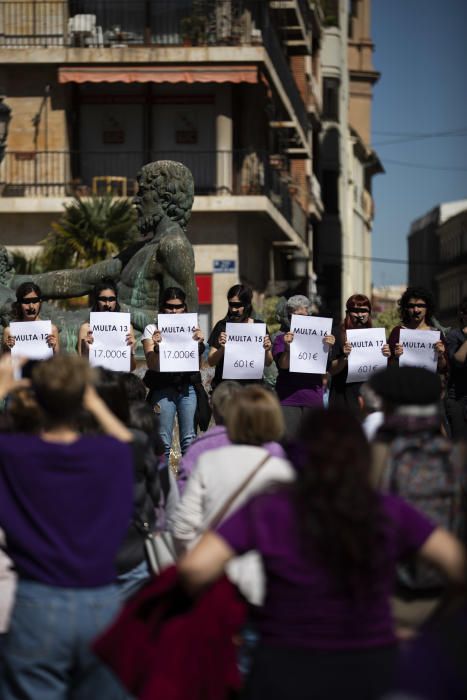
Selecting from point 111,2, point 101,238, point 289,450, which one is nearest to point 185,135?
point 111,2

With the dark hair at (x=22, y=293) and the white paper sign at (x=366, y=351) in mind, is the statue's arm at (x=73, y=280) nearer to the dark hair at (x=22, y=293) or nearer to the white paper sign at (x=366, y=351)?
the dark hair at (x=22, y=293)

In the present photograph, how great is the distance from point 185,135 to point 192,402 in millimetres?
26790

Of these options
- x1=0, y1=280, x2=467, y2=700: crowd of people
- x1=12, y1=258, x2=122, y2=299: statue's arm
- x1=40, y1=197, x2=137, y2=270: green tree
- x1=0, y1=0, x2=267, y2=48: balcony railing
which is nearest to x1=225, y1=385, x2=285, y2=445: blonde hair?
x1=0, y1=280, x2=467, y2=700: crowd of people

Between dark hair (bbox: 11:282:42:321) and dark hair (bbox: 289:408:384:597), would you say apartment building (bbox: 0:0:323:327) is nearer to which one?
dark hair (bbox: 11:282:42:321)

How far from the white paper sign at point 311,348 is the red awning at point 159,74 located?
80.7 feet

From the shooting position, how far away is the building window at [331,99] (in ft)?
214

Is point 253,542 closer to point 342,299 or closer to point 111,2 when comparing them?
point 111,2

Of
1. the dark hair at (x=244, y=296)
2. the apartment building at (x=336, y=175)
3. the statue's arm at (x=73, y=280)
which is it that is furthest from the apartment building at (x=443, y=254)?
the dark hair at (x=244, y=296)

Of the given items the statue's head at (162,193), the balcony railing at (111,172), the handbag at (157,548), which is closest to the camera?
the handbag at (157,548)

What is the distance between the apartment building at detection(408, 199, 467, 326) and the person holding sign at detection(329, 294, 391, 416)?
88971 millimetres

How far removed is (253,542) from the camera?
4270 millimetres

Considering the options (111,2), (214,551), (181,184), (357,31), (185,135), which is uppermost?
(357,31)

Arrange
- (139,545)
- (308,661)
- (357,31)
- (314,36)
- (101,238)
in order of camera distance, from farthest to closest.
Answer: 1. (357,31)
2. (314,36)
3. (101,238)
4. (139,545)
5. (308,661)

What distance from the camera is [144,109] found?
1452 inches
